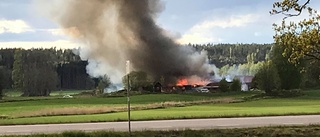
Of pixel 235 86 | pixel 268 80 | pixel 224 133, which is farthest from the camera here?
pixel 235 86

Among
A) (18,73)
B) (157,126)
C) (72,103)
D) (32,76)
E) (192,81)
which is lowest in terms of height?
(157,126)

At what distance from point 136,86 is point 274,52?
89.5ft

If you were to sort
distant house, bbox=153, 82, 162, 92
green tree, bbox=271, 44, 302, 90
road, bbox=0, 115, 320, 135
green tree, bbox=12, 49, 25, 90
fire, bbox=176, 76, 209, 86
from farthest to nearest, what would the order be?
green tree, bbox=12, 49, 25, 90, fire, bbox=176, 76, 209, 86, green tree, bbox=271, 44, 302, 90, distant house, bbox=153, 82, 162, 92, road, bbox=0, 115, 320, 135

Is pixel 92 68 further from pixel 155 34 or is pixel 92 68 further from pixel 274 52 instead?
pixel 274 52

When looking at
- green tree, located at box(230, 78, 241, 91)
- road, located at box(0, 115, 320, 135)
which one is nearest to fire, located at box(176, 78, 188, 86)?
green tree, located at box(230, 78, 241, 91)

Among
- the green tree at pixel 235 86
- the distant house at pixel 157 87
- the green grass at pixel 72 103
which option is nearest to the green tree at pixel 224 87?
the green tree at pixel 235 86

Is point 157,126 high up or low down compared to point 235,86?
down

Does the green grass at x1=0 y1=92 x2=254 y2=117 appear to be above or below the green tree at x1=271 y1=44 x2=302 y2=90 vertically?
below

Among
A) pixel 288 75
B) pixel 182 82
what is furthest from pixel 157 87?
pixel 288 75

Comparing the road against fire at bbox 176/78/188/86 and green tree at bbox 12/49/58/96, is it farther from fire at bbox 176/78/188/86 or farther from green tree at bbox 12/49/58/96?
green tree at bbox 12/49/58/96

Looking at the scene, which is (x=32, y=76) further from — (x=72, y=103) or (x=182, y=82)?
(x=72, y=103)

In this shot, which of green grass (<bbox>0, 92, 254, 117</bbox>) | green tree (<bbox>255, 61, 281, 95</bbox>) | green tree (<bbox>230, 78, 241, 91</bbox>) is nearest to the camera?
green grass (<bbox>0, 92, 254, 117</bbox>)

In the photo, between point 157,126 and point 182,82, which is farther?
point 182,82

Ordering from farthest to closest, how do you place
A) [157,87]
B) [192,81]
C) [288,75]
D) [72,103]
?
[192,81], [288,75], [157,87], [72,103]
